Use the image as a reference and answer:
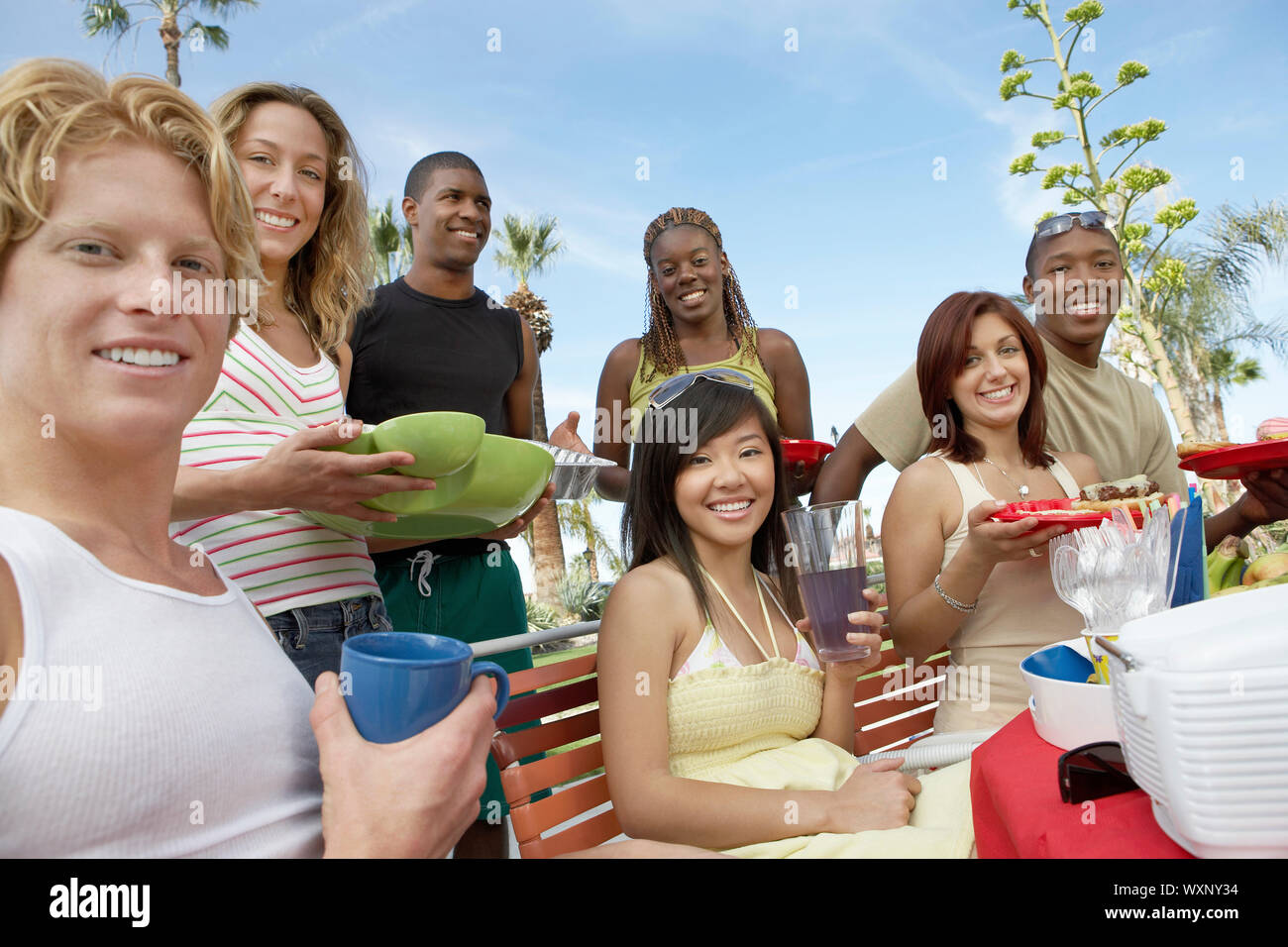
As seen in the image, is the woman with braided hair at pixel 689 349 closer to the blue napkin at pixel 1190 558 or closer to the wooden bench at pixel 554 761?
the wooden bench at pixel 554 761

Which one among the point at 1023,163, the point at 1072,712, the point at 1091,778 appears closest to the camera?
the point at 1091,778

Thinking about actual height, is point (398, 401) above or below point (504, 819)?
above

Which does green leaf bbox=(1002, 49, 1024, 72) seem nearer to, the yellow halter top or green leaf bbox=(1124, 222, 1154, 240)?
green leaf bbox=(1124, 222, 1154, 240)

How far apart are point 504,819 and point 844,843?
4.90 ft

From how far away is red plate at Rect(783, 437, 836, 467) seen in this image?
2858 mm

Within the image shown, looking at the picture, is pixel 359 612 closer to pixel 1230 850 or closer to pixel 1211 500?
pixel 1230 850

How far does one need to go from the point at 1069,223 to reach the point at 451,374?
7.30 ft

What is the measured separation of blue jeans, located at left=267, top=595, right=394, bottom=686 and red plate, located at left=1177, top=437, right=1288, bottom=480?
2.01 m

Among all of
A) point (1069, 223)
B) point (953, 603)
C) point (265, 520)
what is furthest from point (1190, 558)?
point (1069, 223)

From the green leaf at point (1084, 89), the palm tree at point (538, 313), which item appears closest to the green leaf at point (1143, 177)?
the green leaf at point (1084, 89)

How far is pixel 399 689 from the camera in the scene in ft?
3.02

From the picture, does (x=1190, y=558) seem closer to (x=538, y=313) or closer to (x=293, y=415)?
(x=293, y=415)

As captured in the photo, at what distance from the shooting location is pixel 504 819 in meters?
2.66

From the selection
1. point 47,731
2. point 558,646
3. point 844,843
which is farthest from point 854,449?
point 558,646
